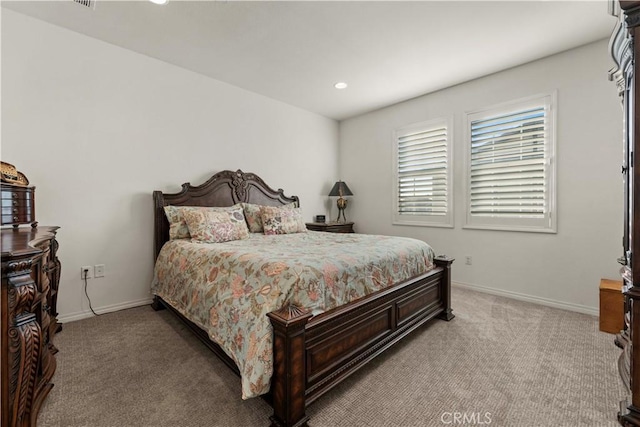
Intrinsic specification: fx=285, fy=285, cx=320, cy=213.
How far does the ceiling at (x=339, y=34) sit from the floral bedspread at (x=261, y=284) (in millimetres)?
1924

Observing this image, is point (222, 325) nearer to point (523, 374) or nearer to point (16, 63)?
point (523, 374)

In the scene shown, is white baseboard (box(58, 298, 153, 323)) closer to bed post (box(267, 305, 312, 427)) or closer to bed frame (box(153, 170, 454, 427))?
bed frame (box(153, 170, 454, 427))

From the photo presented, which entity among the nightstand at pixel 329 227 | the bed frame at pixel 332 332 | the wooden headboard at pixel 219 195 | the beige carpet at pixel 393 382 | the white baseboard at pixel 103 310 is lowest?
the beige carpet at pixel 393 382

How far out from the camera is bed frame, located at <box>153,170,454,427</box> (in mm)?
1356

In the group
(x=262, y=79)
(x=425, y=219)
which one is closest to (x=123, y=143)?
(x=262, y=79)

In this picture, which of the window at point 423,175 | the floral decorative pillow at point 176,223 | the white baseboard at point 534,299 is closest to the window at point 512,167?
the window at point 423,175

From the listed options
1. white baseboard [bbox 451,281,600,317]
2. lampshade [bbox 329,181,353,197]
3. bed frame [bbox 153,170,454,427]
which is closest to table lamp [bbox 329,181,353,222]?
lampshade [bbox 329,181,353,197]

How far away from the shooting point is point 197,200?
3.36 metres

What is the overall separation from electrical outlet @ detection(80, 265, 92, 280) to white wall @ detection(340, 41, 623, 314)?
401 cm

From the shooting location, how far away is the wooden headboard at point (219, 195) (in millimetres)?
3066

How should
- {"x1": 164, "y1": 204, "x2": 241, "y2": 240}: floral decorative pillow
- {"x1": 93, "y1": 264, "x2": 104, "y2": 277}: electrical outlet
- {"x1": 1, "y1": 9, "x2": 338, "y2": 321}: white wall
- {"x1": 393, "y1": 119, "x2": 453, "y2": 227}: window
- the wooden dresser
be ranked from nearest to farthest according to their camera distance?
the wooden dresser
{"x1": 1, "y1": 9, "x2": 338, "y2": 321}: white wall
{"x1": 93, "y1": 264, "x2": 104, "y2": 277}: electrical outlet
{"x1": 164, "y1": 204, "x2": 241, "y2": 240}: floral decorative pillow
{"x1": 393, "y1": 119, "x2": 453, "y2": 227}: window

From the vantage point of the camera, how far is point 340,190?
482 cm

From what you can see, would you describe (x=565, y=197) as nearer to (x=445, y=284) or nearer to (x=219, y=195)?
(x=445, y=284)

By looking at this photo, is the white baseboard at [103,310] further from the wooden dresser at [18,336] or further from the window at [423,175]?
the window at [423,175]
